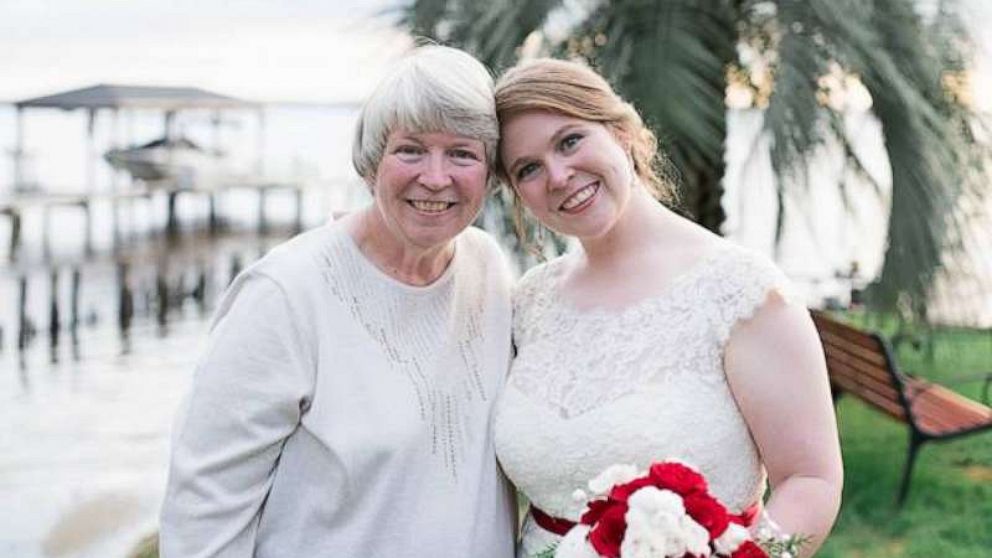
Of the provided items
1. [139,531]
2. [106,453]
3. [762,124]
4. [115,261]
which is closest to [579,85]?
[762,124]

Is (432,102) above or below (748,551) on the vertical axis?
above

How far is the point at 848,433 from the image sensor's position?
29.8 feet

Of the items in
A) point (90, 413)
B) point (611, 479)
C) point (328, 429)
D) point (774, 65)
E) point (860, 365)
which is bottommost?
point (90, 413)

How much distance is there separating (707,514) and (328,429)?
79cm

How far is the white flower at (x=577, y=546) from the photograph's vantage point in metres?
1.94

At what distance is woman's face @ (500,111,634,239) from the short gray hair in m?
0.05

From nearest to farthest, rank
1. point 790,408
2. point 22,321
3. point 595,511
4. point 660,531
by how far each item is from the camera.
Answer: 1. point 660,531
2. point 595,511
3. point 790,408
4. point 22,321

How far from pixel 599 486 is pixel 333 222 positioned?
96cm

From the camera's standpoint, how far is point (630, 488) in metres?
1.89

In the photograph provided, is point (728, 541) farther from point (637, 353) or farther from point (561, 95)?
point (561, 95)

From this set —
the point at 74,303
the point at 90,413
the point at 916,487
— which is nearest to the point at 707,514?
the point at 916,487

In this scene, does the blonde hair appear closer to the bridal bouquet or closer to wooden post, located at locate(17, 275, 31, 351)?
the bridal bouquet

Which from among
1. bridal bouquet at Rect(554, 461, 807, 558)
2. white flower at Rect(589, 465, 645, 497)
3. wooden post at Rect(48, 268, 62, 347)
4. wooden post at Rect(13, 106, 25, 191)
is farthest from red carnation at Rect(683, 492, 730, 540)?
wooden post at Rect(13, 106, 25, 191)

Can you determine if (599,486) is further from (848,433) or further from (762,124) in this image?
(848,433)
